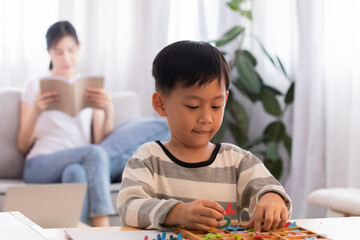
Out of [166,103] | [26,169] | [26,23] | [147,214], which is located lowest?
[26,169]

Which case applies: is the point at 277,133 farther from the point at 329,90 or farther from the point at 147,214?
the point at 147,214

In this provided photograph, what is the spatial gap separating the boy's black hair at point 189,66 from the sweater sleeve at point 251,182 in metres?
0.15

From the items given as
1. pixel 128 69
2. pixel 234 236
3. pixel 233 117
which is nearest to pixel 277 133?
pixel 233 117

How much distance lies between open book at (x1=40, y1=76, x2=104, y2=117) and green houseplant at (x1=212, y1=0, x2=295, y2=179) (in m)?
1.04

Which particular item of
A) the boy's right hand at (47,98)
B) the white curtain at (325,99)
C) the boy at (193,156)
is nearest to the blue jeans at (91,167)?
the boy's right hand at (47,98)

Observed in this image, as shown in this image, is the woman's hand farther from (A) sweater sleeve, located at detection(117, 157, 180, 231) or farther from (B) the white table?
(B) the white table

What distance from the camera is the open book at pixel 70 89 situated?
2.66m

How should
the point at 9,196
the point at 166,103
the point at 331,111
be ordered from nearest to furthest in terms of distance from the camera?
the point at 166,103
the point at 9,196
the point at 331,111

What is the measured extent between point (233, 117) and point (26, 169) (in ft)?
4.83

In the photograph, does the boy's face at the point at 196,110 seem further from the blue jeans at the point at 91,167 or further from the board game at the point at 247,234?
the blue jeans at the point at 91,167

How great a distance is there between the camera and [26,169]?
2.71 meters

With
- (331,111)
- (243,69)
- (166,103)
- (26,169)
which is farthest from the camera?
(243,69)

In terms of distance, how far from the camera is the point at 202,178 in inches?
39.4

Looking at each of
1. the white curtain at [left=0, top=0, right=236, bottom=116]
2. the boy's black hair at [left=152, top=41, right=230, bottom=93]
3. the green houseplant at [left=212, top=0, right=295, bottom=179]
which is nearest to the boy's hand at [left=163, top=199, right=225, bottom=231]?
the boy's black hair at [left=152, top=41, right=230, bottom=93]
